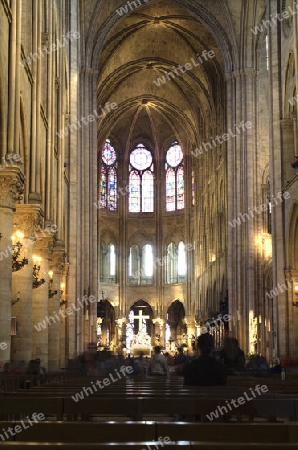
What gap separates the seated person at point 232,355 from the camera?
16328 mm

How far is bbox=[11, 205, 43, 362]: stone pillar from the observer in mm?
19375

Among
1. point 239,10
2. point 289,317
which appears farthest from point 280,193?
point 239,10

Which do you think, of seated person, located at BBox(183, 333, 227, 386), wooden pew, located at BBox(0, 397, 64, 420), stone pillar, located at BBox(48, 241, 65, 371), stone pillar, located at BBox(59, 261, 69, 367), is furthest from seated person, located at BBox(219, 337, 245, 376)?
stone pillar, located at BBox(59, 261, 69, 367)

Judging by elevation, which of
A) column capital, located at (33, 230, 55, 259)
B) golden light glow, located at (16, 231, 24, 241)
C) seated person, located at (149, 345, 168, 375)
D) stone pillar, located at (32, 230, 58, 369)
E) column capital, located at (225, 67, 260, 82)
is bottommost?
seated person, located at (149, 345, 168, 375)

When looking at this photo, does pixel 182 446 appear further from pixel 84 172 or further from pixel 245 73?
pixel 245 73

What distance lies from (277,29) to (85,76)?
658 inches

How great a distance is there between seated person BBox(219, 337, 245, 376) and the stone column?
16.0 feet


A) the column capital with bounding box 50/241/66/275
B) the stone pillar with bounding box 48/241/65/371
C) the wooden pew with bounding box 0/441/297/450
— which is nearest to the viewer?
the wooden pew with bounding box 0/441/297/450

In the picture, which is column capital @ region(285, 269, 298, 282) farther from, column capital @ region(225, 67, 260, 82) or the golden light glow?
column capital @ region(225, 67, 260, 82)

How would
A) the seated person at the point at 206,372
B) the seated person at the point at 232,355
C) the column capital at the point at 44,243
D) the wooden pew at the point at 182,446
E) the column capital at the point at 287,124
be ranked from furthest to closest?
the column capital at the point at 287,124 → the column capital at the point at 44,243 → the seated person at the point at 232,355 → the seated person at the point at 206,372 → the wooden pew at the point at 182,446

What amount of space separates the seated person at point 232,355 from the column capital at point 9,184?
5726 millimetres

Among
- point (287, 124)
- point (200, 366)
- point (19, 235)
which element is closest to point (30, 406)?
point (200, 366)

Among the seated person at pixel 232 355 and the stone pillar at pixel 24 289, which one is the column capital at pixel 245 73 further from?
the seated person at pixel 232 355

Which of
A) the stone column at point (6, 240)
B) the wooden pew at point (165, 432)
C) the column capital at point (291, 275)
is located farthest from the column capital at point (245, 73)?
the wooden pew at point (165, 432)
